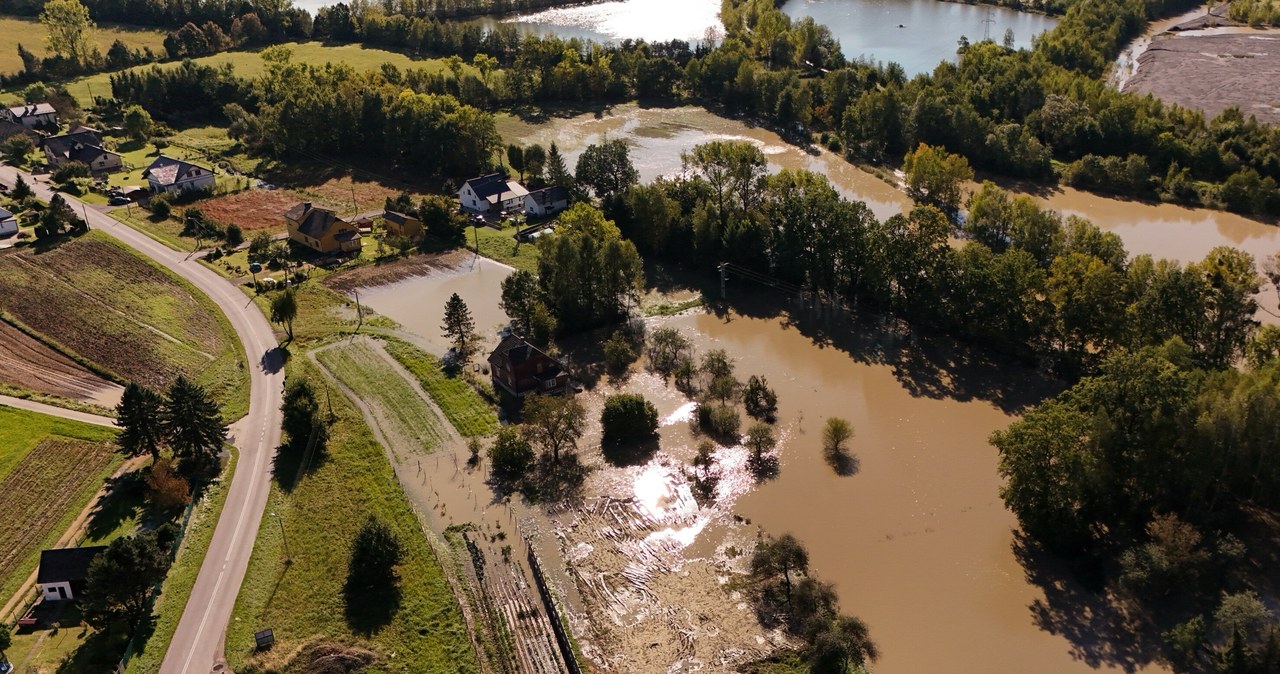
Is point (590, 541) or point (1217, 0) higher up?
point (1217, 0)

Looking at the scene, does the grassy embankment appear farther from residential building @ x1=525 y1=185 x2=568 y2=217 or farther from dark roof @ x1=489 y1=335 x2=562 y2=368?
residential building @ x1=525 y1=185 x2=568 y2=217

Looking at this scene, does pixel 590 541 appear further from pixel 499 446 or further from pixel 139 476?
pixel 139 476

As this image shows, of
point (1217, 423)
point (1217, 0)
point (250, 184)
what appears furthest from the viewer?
point (1217, 0)

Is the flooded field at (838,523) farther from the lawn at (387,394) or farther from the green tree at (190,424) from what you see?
the green tree at (190,424)

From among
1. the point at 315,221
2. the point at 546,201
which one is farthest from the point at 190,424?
the point at 546,201

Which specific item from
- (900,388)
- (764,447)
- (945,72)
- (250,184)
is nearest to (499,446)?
(764,447)

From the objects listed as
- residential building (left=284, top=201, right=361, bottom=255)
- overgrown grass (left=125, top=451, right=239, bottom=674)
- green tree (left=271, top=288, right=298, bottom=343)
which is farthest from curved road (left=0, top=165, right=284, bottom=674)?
residential building (left=284, top=201, right=361, bottom=255)

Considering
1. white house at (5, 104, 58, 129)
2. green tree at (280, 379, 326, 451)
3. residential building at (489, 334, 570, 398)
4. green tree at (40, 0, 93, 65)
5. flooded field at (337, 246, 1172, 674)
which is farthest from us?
green tree at (40, 0, 93, 65)

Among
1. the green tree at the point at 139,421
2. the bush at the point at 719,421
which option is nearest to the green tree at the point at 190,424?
the green tree at the point at 139,421
